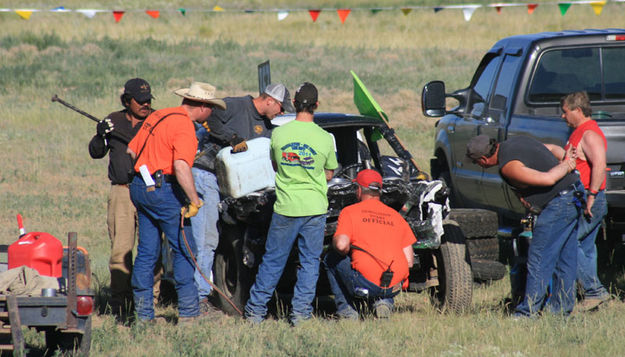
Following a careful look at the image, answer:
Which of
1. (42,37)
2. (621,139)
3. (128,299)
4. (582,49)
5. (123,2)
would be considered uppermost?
(123,2)

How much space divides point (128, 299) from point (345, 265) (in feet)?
8.00

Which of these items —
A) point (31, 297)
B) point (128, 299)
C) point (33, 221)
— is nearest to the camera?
point (31, 297)

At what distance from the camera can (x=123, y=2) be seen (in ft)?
163

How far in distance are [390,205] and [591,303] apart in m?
1.81

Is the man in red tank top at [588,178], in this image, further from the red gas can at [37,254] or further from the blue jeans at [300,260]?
the red gas can at [37,254]

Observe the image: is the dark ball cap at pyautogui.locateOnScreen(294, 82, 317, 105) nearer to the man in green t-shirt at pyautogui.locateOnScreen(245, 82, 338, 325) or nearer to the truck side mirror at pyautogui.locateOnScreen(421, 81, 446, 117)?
the man in green t-shirt at pyautogui.locateOnScreen(245, 82, 338, 325)

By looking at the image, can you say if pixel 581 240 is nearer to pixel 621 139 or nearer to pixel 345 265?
pixel 621 139

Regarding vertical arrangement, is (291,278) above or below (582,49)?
below

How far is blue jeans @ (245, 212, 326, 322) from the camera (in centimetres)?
642

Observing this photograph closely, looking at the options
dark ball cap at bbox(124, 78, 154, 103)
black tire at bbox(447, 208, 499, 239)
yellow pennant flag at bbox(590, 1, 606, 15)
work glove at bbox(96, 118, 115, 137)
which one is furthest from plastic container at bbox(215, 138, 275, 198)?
yellow pennant flag at bbox(590, 1, 606, 15)

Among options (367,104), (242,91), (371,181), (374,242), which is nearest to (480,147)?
(371,181)

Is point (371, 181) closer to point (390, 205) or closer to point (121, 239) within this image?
point (390, 205)

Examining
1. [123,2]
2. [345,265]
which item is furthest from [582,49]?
[123,2]

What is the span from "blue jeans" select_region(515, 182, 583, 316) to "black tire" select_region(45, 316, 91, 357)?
128 inches
